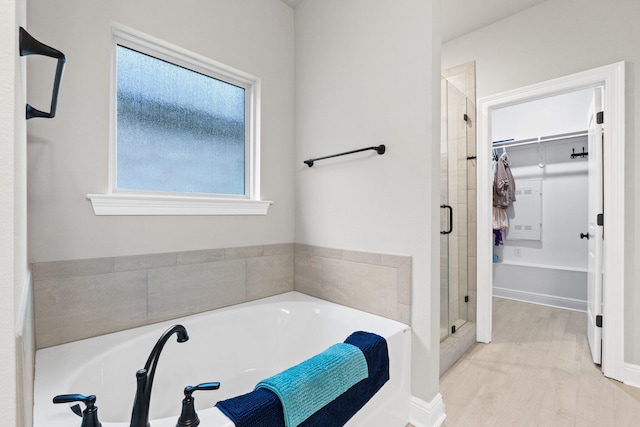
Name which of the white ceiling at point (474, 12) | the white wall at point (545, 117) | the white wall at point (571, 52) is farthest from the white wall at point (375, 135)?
the white wall at point (545, 117)

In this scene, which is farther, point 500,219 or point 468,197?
point 500,219

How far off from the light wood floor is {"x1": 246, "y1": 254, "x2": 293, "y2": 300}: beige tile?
1291 mm

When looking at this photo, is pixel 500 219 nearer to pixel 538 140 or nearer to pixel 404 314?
pixel 538 140

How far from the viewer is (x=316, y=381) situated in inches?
44.3

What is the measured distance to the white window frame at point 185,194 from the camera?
5.13 feet

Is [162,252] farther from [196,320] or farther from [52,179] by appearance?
[52,179]

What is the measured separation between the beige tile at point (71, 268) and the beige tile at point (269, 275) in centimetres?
82

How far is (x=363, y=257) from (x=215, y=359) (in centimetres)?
104

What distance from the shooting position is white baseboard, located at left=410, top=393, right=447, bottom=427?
1.65m

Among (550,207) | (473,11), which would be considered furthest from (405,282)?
(550,207)

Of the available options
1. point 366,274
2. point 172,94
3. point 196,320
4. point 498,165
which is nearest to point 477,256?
point 366,274

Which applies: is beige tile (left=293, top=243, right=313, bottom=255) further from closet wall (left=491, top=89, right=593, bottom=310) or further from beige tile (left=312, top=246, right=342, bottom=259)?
closet wall (left=491, top=89, right=593, bottom=310)

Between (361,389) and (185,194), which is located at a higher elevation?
(185,194)

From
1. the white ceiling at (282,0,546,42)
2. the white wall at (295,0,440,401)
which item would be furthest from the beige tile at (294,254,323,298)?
the white ceiling at (282,0,546,42)
